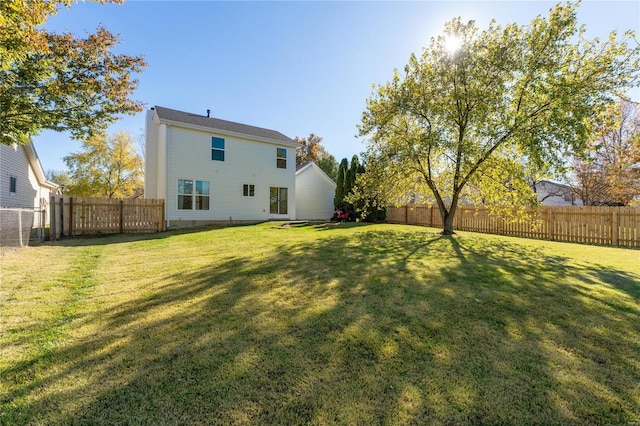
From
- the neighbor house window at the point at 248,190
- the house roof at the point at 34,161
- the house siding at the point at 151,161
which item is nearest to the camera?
the house roof at the point at 34,161

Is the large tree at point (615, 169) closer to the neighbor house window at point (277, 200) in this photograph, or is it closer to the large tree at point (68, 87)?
the neighbor house window at point (277, 200)

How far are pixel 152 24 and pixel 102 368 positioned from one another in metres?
11.4

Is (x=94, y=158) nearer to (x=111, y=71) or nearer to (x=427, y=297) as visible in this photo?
(x=111, y=71)

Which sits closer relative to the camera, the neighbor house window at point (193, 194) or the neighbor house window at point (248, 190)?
the neighbor house window at point (193, 194)

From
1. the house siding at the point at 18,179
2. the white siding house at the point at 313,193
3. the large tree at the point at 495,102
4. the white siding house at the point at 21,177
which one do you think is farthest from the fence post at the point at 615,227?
the house siding at the point at 18,179

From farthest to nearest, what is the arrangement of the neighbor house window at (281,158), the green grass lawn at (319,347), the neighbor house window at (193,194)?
1. the neighbor house window at (281,158)
2. the neighbor house window at (193,194)
3. the green grass lawn at (319,347)

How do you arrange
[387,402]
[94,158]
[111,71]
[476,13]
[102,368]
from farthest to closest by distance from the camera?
[94,158] < [476,13] < [111,71] < [102,368] < [387,402]

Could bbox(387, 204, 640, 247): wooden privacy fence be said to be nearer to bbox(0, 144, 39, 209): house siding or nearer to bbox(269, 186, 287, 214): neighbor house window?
bbox(269, 186, 287, 214): neighbor house window

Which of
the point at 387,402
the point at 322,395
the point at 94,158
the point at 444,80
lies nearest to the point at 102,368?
the point at 322,395

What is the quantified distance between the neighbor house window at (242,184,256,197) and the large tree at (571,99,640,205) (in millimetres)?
17734

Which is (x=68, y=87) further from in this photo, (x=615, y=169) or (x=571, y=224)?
(x=615, y=169)

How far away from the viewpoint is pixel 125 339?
2.71 meters

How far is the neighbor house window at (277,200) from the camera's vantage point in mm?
18125

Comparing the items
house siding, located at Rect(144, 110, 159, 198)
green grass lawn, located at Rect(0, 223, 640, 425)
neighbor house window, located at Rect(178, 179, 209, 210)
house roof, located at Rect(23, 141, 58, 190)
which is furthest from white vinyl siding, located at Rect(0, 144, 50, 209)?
green grass lawn, located at Rect(0, 223, 640, 425)
